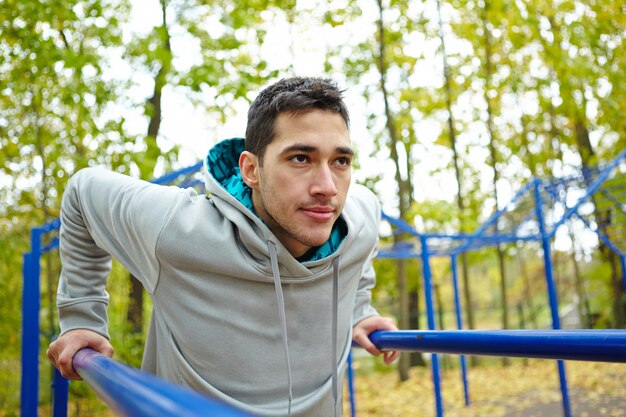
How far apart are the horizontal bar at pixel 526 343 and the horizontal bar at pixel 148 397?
2.58 ft

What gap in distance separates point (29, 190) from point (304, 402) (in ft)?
23.9

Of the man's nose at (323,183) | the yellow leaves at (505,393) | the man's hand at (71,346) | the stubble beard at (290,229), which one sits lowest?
the yellow leaves at (505,393)

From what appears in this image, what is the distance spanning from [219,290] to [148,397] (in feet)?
3.43

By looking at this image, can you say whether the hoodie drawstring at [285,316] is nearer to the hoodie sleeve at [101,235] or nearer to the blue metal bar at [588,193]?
the hoodie sleeve at [101,235]

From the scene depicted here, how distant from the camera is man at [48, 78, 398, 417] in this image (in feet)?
5.13

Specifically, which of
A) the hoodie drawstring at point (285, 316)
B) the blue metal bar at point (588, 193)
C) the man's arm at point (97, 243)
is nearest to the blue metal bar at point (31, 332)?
the man's arm at point (97, 243)

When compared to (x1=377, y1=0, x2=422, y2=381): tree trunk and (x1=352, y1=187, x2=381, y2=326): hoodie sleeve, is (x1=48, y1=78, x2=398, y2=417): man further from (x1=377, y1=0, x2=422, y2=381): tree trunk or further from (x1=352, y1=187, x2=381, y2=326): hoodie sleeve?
(x1=377, y1=0, x2=422, y2=381): tree trunk

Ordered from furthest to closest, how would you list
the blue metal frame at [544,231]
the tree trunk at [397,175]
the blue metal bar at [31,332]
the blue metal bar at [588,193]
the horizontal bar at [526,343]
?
1. the tree trunk at [397,175]
2. the blue metal bar at [588,193]
3. the blue metal frame at [544,231]
4. the blue metal bar at [31,332]
5. the horizontal bar at [526,343]

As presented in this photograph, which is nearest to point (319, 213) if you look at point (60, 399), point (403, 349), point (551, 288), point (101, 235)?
point (403, 349)

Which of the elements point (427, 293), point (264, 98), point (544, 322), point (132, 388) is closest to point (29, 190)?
point (427, 293)

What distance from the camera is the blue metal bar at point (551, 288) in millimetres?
5922

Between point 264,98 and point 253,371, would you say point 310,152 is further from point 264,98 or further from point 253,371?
point 253,371

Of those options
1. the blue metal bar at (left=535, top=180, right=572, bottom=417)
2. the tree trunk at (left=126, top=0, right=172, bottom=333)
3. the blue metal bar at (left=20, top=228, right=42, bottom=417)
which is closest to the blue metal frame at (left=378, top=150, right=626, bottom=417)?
the blue metal bar at (left=535, top=180, right=572, bottom=417)

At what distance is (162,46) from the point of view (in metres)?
6.01
